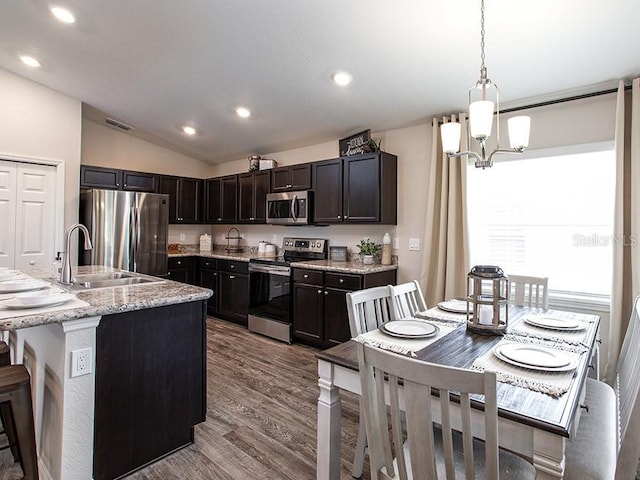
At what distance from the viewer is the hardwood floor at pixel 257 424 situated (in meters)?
1.95

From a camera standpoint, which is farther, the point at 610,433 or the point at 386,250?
the point at 386,250

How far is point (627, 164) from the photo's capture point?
8.60ft

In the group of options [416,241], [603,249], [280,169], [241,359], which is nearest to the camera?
[603,249]

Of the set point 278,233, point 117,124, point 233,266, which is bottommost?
point 233,266

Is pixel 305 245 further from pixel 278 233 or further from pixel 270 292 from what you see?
pixel 270 292

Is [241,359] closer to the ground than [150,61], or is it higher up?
closer to the ground

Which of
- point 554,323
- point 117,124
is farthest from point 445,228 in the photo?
point 117,124

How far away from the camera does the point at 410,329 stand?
1797mm

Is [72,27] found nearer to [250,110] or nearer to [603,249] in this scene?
[250,110]

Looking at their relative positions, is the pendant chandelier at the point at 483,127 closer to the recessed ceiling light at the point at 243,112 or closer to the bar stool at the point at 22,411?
the bar stool at the point at 22,411

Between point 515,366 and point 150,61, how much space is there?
3688mm

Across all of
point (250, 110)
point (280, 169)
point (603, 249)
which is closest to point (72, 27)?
point (250, 110)

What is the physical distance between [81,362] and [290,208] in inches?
120

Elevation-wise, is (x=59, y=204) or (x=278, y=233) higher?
(x=59, y=204)
